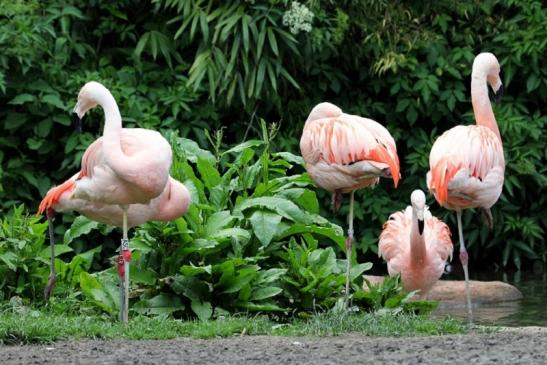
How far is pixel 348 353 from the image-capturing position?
→ 210 inches

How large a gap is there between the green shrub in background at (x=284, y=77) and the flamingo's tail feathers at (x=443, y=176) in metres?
3.55

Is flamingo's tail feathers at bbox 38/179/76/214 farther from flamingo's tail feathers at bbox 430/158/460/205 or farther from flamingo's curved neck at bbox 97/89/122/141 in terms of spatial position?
flamingo's tail feathers at bbox 430/158/460/205

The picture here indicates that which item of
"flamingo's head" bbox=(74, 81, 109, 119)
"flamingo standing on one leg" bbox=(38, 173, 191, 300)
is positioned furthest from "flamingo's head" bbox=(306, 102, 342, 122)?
"flamingo's head" bbox=(74, 81, 109, 119)

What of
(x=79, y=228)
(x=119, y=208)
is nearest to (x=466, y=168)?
(x=119, y=208)

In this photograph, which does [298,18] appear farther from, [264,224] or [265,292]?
[265,292]

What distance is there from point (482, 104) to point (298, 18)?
2.97 meters

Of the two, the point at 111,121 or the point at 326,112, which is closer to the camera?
the point at 111,121

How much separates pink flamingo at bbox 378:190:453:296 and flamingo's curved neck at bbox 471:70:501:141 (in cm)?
76

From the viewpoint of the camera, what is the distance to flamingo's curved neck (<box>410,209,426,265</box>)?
313 inches

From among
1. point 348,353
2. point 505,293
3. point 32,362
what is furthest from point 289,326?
point 505,293

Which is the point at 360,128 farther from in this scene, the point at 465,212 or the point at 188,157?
the point at 465,212

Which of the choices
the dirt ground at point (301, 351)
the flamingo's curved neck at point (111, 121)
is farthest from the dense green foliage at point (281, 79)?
the dirt ground at point (301, 351)

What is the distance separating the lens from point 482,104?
8117 millimetres

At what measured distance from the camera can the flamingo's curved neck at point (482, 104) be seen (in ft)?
26.5
